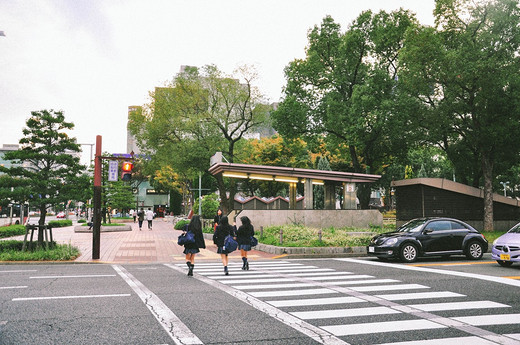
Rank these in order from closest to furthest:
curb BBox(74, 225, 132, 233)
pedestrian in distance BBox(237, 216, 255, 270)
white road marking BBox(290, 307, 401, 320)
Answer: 1. white road marking BBox(290, 307, 401, 320)
2. pedestrian in distance BBox(237, 216, 255, 270)
3. curb BBox(74, 225, 132, 233)

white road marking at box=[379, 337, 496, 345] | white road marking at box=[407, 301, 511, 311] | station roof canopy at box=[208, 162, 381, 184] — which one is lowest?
white road marking at box=[407, 301, 511, 311]

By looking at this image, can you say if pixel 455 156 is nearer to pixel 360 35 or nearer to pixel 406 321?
pixel 360 35

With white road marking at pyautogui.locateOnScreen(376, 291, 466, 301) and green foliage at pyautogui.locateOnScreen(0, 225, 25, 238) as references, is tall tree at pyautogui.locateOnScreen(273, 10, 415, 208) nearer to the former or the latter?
white road marking at pyautogui.locateOnScreen(376, 291, 466, 301)

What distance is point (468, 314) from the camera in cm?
639

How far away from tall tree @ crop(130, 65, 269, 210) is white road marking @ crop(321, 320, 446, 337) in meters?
29.4

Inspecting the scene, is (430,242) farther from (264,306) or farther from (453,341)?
(453,341)

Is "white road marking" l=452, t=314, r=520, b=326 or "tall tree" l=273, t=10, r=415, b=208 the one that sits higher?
"tall tree" l=273, t=10, r=415, b=208

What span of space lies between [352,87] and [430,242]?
A: 62.3ft

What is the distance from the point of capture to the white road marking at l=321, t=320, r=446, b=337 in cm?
542

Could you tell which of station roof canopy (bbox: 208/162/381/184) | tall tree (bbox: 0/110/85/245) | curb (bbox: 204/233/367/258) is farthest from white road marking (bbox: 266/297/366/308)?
station roof canopy (bbox: 208/162/381/184)

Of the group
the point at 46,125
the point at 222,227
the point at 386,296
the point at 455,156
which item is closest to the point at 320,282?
the point at 386,296

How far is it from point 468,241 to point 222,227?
902 centimetres

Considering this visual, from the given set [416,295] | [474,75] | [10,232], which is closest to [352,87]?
[474,75]

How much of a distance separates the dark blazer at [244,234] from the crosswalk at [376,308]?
1449 millimetres
